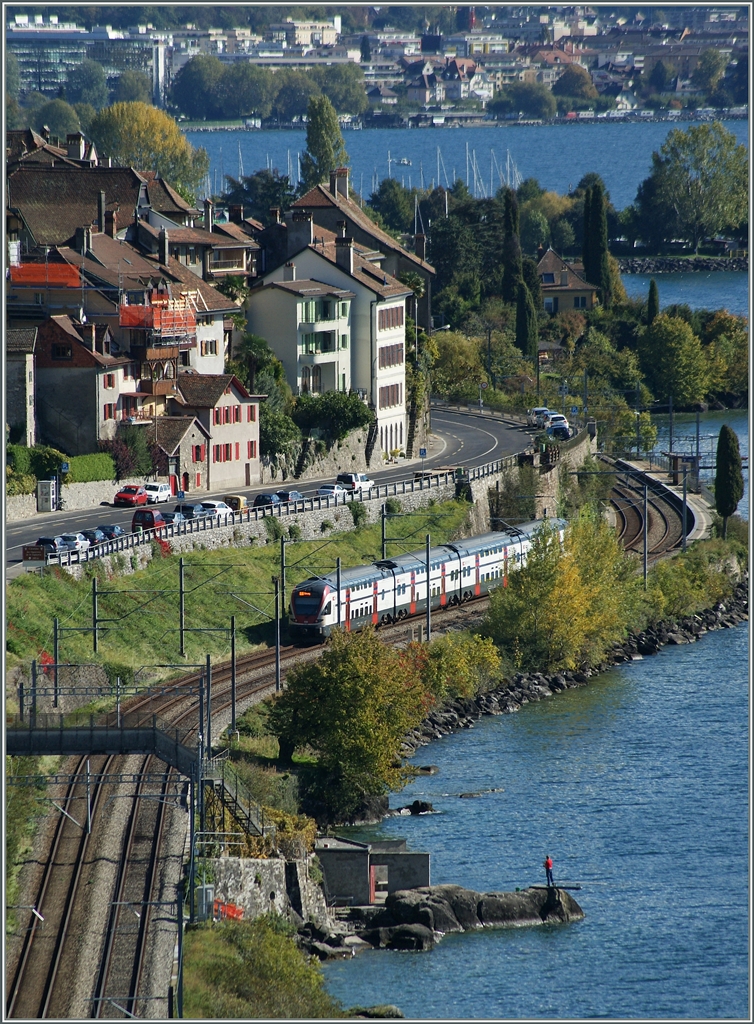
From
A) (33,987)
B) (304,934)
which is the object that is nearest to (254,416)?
(304,934)

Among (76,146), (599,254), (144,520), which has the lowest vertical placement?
(144,520)

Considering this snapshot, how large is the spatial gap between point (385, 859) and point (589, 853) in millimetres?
8457

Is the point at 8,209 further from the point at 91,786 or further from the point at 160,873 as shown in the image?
the point at 160,873

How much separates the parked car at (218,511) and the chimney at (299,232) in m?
28.4

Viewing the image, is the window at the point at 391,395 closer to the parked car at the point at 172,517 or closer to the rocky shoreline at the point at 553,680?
the rocky shoreline at the point at 553,680

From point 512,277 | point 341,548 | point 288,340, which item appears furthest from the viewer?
point 512,277

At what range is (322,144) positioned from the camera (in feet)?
560

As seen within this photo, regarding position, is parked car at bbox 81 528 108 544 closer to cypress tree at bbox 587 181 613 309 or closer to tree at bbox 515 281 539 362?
tree at bbox 515 281 539 362

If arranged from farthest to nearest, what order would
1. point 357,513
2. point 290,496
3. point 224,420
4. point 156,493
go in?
1. point 224,420
2. point 357,513
3. point 290,496
4. point 156,493

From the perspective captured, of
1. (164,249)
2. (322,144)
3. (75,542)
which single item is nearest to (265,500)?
(75,542)

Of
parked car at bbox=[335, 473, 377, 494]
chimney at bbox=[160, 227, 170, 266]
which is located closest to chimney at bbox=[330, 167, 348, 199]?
chimney at bbox=[160, 227, 170, 266]

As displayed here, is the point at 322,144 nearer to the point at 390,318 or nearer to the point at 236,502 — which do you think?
the point at 390,318

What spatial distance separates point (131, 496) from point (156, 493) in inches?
54.7

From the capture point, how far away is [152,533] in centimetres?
8575
